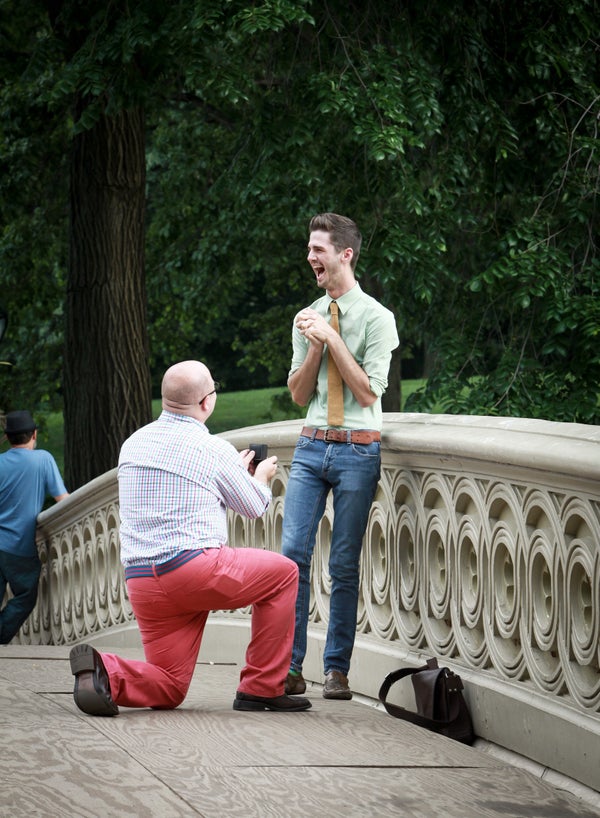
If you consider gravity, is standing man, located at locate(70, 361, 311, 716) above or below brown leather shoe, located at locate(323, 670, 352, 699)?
above

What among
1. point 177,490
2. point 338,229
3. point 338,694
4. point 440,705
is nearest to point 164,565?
point 177,490

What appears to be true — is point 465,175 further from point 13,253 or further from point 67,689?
point 13,253

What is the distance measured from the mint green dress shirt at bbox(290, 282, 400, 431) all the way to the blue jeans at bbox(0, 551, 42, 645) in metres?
5.26

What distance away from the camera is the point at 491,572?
16.0ft

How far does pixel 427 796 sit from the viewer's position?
12.7ft

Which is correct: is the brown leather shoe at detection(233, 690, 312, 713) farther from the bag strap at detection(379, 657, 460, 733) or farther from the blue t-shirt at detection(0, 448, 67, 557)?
the blue t-shirt at detection(0, 448, 67, 557)

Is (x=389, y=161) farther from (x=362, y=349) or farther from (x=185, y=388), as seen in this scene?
(x=185, y=388)

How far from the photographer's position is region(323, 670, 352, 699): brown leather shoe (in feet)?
17.9

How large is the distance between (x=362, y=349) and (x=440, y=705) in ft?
4.91

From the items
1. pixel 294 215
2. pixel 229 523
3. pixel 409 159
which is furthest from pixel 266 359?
pixel 229 523

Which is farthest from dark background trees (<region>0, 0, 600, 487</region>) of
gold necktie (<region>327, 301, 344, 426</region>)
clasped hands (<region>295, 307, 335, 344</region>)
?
gold necktie (<region>327, 301, 344, 426</region>)

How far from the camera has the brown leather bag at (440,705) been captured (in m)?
4.93

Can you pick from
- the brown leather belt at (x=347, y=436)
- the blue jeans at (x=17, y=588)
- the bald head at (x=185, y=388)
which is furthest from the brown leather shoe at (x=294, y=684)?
the blue jeans at (x=17, y=588)

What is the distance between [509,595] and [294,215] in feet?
37.1
